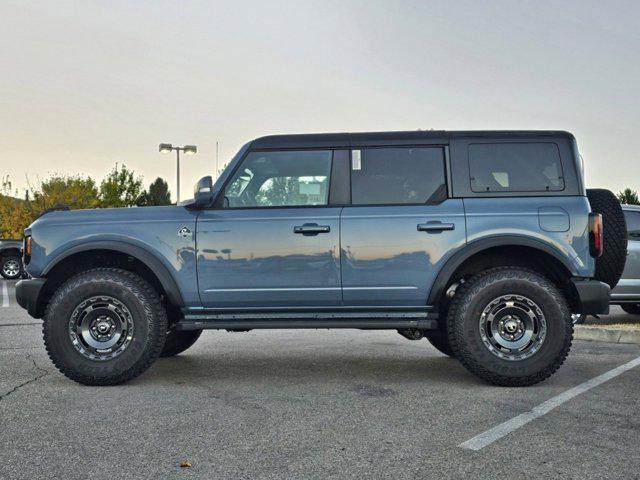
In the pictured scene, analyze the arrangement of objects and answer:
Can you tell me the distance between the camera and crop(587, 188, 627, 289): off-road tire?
5734mm

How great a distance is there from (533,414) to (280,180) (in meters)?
2.72

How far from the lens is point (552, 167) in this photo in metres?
5.68

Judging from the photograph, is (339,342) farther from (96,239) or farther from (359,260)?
(96,239)

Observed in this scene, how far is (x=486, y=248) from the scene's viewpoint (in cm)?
552

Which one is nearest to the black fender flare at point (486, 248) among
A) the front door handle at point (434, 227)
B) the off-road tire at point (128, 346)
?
the front door handle at point (434, 227)

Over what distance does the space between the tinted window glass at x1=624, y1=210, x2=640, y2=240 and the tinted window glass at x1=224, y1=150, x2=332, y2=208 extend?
5903mm

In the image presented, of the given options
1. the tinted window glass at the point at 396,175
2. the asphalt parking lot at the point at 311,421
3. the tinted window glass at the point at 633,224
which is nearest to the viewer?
the asphalt parking lot at the point at 311,421

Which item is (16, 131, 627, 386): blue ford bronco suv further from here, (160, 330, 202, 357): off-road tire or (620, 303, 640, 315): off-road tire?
(620, 303, 640, 315): off-road tire

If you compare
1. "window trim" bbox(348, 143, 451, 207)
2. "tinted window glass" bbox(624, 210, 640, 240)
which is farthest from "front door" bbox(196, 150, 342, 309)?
"tinted window glass" bbox(624, 210, 640, 240)

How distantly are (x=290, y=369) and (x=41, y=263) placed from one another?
7.78 feet

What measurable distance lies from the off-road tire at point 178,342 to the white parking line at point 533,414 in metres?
3.68

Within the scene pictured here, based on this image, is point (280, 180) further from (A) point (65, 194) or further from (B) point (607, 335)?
(A) point (65, 194)

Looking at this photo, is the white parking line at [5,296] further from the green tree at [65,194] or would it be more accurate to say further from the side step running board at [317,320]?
the green tree at [65,194]

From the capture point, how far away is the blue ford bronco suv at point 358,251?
18.0 feet
